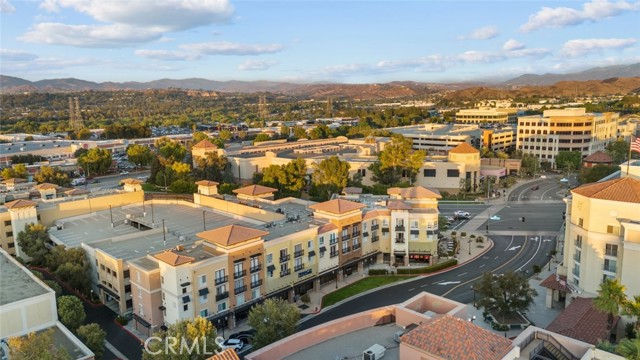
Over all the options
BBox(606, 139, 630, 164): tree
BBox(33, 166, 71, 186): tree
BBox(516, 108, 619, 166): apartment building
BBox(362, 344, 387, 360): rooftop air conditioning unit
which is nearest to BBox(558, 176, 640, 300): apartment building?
BBox(362, 344, 387, 360): rooftop air conditioning unit

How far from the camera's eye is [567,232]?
53.0 meters

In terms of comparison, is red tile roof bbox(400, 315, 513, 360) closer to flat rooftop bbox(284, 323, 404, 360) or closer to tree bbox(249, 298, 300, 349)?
flat rooftop bbox(284, 323, 404, 360)

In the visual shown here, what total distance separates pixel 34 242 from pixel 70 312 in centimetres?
2711

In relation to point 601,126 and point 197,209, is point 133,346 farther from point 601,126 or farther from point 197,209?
point 601,126

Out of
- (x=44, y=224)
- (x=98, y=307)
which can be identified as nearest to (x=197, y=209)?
(x=44, y=224)

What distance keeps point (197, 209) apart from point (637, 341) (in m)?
67.7

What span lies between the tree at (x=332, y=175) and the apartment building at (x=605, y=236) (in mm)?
48140

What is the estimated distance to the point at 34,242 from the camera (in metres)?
66.3

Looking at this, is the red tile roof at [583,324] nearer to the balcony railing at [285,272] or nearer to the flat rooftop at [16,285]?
the balcony railing at [285,272]

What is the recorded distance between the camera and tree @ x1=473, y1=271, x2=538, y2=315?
154 feet

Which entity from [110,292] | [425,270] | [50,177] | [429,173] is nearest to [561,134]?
[429,173]

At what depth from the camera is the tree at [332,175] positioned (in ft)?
304

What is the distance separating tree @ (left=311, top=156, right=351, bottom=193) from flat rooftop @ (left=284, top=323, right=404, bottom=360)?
2438 inches

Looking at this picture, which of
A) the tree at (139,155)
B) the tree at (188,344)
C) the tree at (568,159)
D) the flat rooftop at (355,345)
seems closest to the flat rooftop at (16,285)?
the tree at (188,344)
